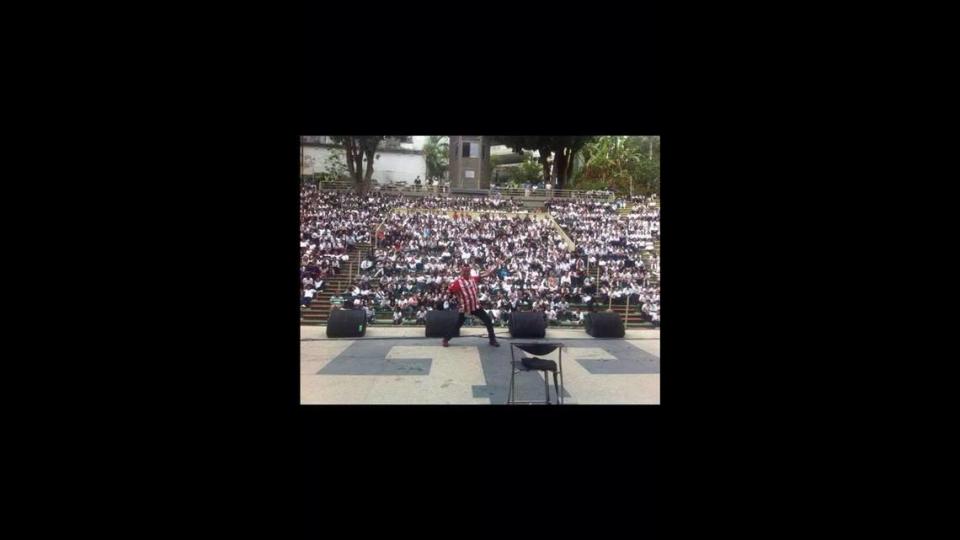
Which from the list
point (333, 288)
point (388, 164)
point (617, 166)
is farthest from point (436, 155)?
point (333, 288)

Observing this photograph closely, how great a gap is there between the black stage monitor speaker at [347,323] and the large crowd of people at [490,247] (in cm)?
19

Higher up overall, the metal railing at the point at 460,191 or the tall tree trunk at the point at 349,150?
the tall tree trunk at the point at 349,150

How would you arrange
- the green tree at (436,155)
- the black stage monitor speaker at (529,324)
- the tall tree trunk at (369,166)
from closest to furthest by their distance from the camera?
1. the green tree at (436,155)
2. the tall tree trunk at (369,166)
3. the black stage monitor speaker at (529,324)

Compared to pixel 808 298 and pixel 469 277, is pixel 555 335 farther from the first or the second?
pixel 808 298

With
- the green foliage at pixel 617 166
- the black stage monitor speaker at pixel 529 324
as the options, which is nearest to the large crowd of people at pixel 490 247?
the black stage monitor speaker at pixel 529 324

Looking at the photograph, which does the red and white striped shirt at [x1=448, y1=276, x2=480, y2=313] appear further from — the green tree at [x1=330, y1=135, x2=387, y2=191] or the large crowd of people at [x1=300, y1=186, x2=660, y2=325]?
the green tree at [x1=330, y1=135, x2=387, y2=191]

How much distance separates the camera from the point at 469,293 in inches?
266

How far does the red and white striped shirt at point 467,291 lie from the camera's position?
22.0 ft

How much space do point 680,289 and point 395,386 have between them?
3358mm

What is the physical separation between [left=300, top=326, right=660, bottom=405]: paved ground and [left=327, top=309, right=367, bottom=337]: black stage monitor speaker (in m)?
0.12

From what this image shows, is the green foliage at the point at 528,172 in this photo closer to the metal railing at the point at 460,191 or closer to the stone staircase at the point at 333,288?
the metal railing at the point at 460,191

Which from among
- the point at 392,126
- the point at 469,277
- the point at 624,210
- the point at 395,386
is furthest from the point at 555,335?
the point at 392,126

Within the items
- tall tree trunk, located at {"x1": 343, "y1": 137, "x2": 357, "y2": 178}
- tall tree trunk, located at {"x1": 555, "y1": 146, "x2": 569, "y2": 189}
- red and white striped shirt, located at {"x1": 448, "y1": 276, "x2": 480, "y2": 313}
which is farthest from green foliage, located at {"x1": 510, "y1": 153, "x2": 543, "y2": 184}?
tall tree trunk, located at {"x1": 343, "y1": 137, "x2": 357, "y2": 178}

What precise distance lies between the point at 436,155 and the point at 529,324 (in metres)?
2.65
